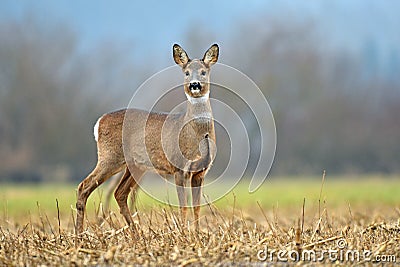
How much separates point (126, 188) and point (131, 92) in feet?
123

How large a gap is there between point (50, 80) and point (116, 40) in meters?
12.7

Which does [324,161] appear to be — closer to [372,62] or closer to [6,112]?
[6,112]

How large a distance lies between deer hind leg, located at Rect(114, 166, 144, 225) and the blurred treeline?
31.6 m

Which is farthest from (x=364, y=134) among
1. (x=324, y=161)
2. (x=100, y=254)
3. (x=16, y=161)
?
(x=100, y=254)

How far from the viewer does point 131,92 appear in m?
46.9

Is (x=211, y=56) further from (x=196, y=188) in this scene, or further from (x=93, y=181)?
(x=93, y=181)

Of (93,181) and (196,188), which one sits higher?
(93,181)

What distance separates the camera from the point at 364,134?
45.3m

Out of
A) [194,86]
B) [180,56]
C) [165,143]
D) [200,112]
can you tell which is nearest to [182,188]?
[165,143]

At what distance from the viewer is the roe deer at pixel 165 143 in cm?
919

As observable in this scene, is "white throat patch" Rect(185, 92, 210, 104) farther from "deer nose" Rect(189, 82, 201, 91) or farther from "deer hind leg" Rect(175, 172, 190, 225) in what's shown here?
"deer hind leg" Rect(175, 172, 190, 225)

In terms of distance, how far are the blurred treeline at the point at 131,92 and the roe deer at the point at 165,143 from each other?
1254 inches

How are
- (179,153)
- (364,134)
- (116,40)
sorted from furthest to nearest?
(116,40) → (364,134) → (179,153)

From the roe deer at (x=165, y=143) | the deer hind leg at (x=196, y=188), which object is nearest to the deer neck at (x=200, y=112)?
the roe deer at (x=165, y=143)
